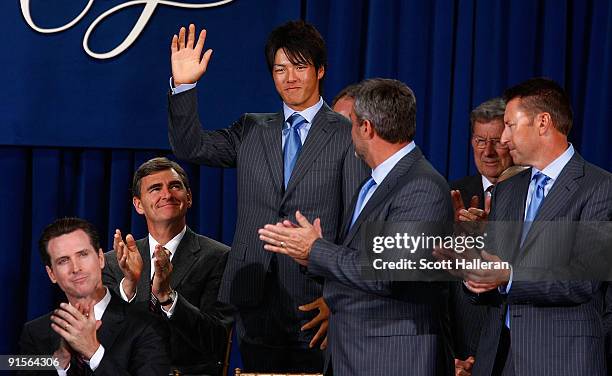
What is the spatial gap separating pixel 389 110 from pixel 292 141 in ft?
1.58

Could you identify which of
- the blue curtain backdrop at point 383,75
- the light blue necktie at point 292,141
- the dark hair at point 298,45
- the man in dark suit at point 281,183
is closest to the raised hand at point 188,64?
the man in dark suit at point 281,183

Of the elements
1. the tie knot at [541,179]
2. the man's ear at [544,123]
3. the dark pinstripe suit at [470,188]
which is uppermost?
the man's ear at [544,123]

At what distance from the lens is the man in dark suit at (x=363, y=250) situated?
99.4 inches

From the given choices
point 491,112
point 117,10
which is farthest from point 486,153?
point 117,10

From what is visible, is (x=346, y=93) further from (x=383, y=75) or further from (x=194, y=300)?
(x=194, y=300)

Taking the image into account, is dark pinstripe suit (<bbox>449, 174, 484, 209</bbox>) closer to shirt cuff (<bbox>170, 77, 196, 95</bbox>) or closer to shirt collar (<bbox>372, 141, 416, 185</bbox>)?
shirt collar (<bbox>372, 141, 416, 185</bbox>)

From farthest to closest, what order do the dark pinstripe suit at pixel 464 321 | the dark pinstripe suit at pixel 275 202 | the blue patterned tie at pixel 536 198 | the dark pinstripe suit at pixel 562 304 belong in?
the dark pinstripe suit at pixel 464 321, the dark pinstripe suit at pixel 275 202, the blue patterned tie at pixel 536 198, the dark pinstripe suit at pixel 562 304

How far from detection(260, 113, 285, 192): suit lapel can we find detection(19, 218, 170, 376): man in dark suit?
531 mm

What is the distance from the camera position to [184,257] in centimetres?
333

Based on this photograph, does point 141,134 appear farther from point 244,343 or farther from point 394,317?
point 394,317

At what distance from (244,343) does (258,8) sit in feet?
5.05

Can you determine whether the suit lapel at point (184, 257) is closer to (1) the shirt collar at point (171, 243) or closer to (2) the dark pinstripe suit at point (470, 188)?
(1) the shirt collar at point (171, 243)

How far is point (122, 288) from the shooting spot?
297 centimetres

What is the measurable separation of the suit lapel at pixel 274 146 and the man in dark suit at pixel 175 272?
0.38 m
